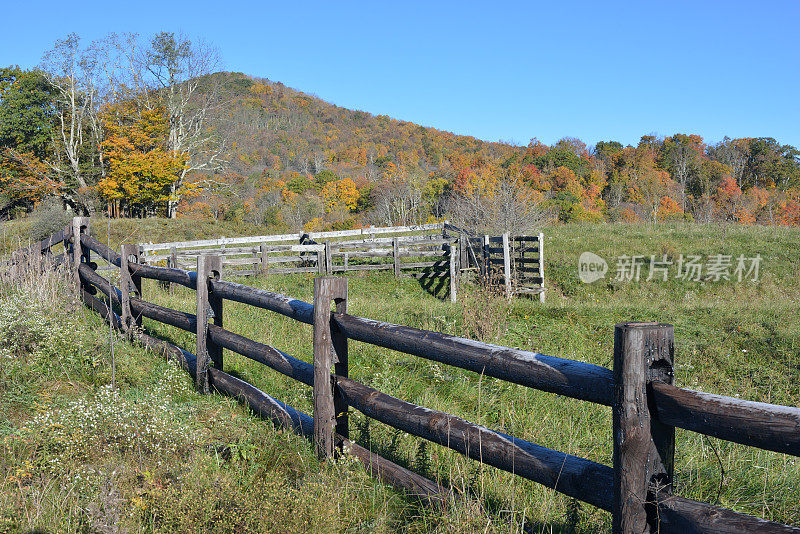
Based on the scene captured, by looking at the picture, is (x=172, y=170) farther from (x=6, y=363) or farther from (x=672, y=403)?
(x=672, y=403)

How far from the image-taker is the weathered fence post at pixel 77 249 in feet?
26.3

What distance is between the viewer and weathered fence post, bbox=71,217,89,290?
8.00 m

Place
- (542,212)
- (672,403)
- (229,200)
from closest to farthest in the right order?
(672,403), (542,212), (229,200)

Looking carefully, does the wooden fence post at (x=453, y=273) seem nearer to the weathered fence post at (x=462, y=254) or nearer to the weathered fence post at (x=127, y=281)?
the weathered fence post at (x=462, y=254)

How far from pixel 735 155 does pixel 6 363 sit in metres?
73.6

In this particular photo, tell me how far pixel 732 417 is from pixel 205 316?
14.5ft

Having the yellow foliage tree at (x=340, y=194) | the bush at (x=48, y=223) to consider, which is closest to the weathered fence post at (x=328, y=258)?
the bush at (x=48, y=223)

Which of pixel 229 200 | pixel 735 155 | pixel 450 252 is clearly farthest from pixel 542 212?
pixel 735 155

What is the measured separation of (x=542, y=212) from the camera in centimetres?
2592

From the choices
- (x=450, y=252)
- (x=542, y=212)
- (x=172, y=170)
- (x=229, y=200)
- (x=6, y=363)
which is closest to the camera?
(x=6, y=363)

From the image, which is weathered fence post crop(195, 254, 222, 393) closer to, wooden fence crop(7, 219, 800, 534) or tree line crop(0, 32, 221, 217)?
wooden fence crop(7, 219, 800, 534)

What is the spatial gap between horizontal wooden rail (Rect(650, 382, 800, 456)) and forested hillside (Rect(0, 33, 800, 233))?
73.5 feet

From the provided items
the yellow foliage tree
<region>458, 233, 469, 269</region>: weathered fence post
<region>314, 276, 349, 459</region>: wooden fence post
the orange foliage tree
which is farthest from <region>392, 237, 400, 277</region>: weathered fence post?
the yellow foliage tree

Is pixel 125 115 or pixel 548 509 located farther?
pixel 125 115
